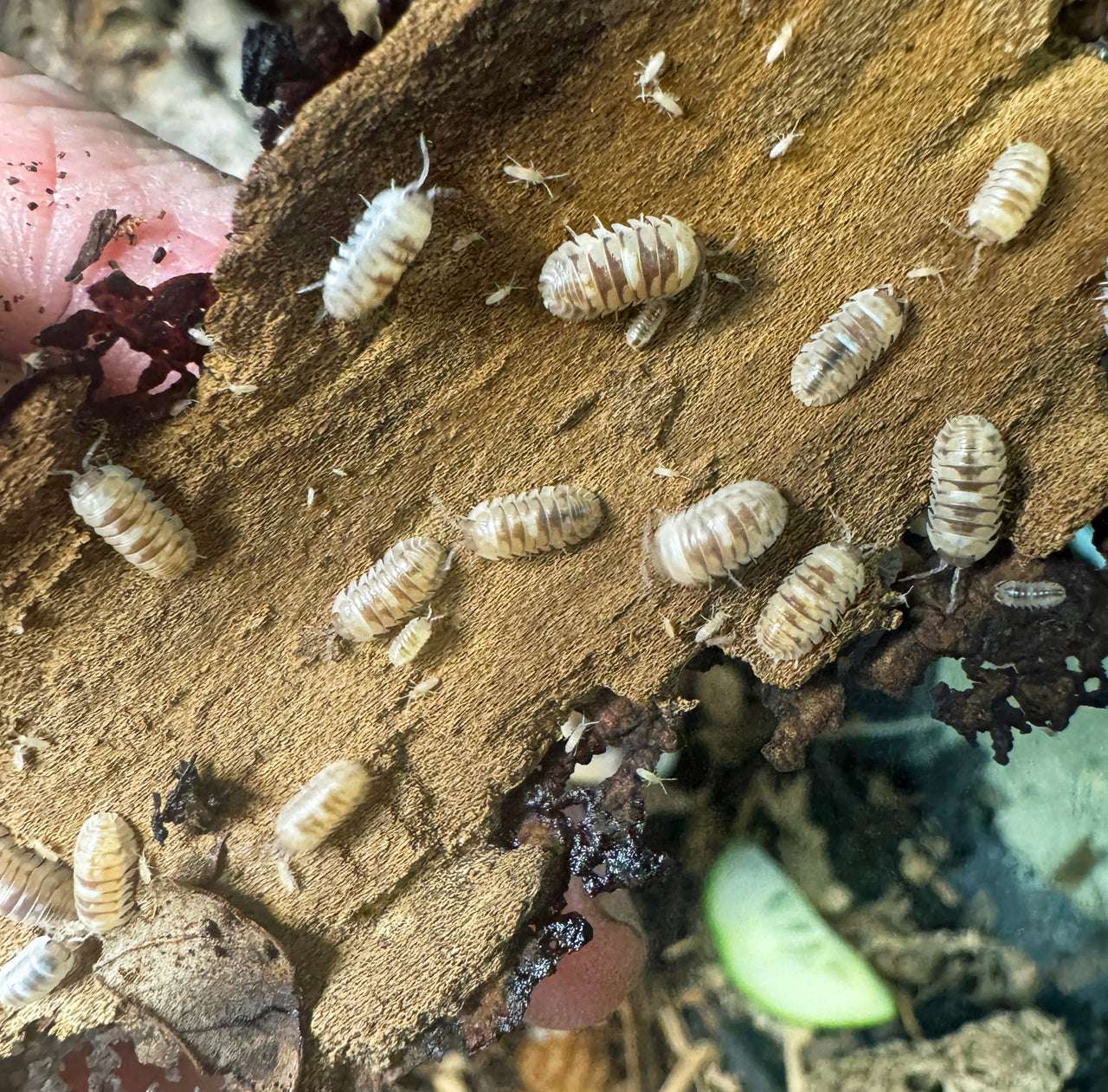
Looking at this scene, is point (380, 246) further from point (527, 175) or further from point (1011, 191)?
point (1011, 191)

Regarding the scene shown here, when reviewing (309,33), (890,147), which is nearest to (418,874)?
(309,33)

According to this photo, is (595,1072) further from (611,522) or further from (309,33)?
(309,33)

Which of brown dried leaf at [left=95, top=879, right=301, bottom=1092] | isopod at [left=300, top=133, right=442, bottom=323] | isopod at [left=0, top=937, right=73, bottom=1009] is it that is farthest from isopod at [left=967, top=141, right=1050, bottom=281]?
isopod at [left=0, top=937, right=73, bottom=1009]

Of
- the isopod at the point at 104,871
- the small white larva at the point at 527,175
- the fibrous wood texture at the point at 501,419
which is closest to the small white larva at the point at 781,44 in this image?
the fibrous wood texture at the point at 501,419

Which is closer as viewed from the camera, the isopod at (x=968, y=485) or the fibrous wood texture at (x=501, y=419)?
the fibrous wood texture at (x=501, y=419)

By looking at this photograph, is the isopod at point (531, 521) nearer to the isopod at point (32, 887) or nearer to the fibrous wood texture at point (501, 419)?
the fibrous wood texture at point (501, 419)
